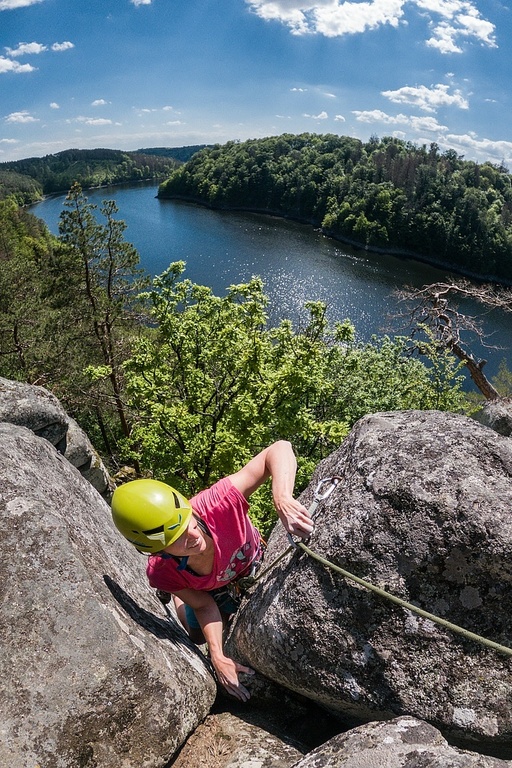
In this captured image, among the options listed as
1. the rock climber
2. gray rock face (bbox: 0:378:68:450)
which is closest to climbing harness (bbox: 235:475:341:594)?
the rock climber

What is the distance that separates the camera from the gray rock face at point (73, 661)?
3.43 meters

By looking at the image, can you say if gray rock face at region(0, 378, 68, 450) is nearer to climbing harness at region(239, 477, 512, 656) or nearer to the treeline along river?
climbing harness at region(239, 477, 512, 656)

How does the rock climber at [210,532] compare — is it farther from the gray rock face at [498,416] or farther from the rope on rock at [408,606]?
the gray rock face at [498,416]

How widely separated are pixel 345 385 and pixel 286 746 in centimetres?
1481

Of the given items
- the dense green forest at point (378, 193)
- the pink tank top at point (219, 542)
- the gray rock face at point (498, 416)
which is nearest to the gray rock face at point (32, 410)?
the pink tank top at point (219, 542)

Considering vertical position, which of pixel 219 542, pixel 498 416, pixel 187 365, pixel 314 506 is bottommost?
pixel 498 416

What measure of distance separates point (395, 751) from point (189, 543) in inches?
84.2

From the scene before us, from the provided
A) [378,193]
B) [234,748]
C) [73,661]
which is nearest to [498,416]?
[234,748]

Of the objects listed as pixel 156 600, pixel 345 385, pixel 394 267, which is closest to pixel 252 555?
pixel 156 600

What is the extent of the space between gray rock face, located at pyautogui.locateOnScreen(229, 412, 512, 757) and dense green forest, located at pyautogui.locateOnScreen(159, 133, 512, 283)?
352 feet

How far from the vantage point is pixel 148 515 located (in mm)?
4031

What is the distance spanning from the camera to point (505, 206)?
11594 cm

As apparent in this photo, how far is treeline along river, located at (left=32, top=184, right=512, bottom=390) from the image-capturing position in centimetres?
6106

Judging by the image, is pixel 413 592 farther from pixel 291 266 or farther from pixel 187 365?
pixel 291 266
